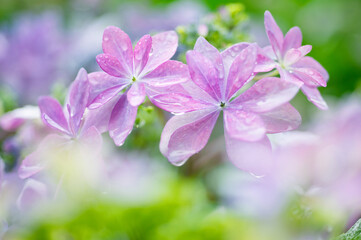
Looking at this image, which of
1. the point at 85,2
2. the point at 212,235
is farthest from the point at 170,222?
the point at 85,2

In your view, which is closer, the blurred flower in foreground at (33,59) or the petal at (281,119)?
the petal at (281,119)

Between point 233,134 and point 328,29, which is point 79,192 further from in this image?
point 328,29

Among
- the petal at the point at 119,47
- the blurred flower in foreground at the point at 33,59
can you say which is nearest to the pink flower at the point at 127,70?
the petal at the point at 119,47

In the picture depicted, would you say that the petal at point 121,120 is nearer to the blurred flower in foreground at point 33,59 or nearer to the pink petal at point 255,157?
the pink petal at point 255,157

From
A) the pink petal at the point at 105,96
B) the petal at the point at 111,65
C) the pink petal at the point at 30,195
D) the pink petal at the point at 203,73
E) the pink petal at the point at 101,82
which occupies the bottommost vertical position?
the pink petal at the point at 30,195

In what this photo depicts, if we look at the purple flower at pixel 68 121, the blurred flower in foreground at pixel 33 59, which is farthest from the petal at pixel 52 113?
the blurred flower in foreground at pixel 33 59

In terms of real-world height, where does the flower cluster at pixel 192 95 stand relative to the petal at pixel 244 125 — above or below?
above

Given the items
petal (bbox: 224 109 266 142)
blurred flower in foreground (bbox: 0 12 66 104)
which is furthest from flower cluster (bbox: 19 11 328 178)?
blurred flower in foreground (bbox: 0 12 66 104)
